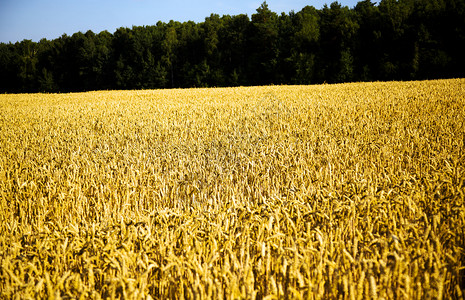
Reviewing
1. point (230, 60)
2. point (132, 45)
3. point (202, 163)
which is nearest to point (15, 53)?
point (132, 45)

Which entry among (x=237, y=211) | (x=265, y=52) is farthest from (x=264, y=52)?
(x=237, y=211)

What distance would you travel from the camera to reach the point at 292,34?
49.0m

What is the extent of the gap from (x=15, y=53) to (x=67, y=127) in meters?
76.4

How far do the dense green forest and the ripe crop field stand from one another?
37.8 m

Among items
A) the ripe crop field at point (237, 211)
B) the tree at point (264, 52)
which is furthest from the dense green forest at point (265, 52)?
the ripe crop field at point (237, 211)

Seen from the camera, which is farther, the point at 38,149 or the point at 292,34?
the point at 292,34

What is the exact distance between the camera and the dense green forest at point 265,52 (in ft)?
128

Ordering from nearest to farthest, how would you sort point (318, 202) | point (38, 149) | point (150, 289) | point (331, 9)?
point (150, 289) → point (318, 202) → point (38, 149) → point (331, 9)

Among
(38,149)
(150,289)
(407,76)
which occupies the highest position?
(407,76)

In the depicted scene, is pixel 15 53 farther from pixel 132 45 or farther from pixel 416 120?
pixel 416 120

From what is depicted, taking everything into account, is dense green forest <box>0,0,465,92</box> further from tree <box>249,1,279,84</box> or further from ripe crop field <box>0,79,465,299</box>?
ripe crop field <box>0,79,465,299</box>

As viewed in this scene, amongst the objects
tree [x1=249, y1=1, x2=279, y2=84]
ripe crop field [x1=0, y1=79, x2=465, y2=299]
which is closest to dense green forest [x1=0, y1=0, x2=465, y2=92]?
tree [x1=249, y1=1, x2=279, y2=84]

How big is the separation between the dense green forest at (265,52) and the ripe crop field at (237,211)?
37.8 m

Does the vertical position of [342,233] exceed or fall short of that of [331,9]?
A: it falls short
